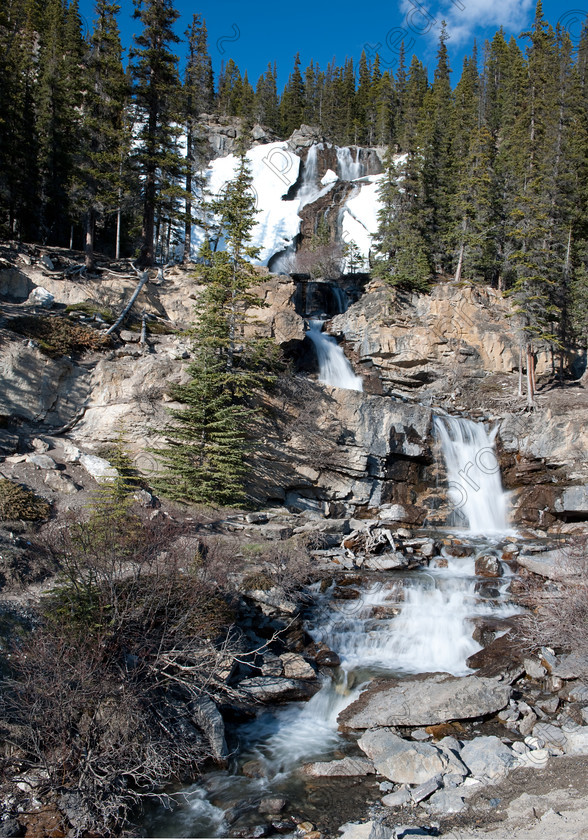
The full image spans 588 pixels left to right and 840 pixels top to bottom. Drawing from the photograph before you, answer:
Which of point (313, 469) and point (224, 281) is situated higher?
point (224, 281)

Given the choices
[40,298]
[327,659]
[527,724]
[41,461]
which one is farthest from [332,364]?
[527,724]

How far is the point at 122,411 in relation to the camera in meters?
19.3

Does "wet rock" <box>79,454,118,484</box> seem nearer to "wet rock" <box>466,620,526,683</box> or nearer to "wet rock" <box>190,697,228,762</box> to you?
"wet rock" <box>190,697,228,762</box>

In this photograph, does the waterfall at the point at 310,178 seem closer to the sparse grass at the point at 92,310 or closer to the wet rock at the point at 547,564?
the sparse grass at the point at 92,310

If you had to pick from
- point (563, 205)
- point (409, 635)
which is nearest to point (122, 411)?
point (409, 635)

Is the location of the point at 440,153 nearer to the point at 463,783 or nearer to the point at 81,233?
the point at 81,233

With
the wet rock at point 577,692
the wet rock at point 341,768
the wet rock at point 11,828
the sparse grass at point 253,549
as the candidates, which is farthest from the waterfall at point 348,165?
the wet rock at point 11,828

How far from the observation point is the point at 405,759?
321 inches

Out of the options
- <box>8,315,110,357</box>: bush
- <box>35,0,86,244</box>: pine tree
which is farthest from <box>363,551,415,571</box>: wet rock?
<box>35,0,86,244</box>: pine tree

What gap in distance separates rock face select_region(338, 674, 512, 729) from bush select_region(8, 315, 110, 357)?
15.8m

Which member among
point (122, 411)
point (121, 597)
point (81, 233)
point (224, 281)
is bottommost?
point (121, 597)

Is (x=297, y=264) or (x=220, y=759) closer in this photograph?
(x=220, y=759)

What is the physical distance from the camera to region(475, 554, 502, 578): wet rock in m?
15.9

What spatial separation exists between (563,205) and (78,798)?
1616 inches
